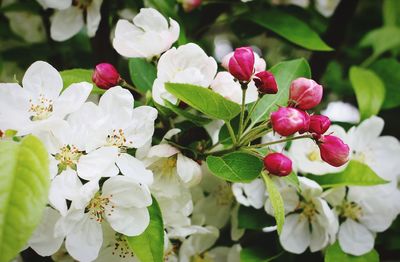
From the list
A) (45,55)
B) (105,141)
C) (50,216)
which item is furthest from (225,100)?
(45,55)

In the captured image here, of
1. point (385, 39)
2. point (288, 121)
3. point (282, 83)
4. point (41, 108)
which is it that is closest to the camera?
point (288, 121)

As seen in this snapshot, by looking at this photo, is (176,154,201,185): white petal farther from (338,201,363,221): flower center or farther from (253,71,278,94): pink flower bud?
(338,201,363,221): flower center

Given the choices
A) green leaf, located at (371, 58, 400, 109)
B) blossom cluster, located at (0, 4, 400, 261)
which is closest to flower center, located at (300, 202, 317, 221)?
blossom cluster, located at (0, 4, 400, 261)

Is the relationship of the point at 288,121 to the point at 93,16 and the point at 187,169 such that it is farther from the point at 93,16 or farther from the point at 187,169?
the point at 93,16

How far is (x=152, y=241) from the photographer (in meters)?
1.04

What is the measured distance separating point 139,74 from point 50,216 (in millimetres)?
375

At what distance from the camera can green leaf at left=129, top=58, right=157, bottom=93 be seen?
4.08ft

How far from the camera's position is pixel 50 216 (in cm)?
101

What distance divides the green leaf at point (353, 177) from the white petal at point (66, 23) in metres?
0.67

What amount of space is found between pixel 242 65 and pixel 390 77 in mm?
822

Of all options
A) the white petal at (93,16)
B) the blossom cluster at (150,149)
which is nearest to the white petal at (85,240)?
the blossom cluster at (150,149)

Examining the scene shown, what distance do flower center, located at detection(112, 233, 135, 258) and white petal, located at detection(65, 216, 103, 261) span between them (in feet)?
0.34

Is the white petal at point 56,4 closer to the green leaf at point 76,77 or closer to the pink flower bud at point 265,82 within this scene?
the green leaf at point 76,77

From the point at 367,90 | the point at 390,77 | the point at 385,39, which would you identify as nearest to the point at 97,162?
the point at 367,90
